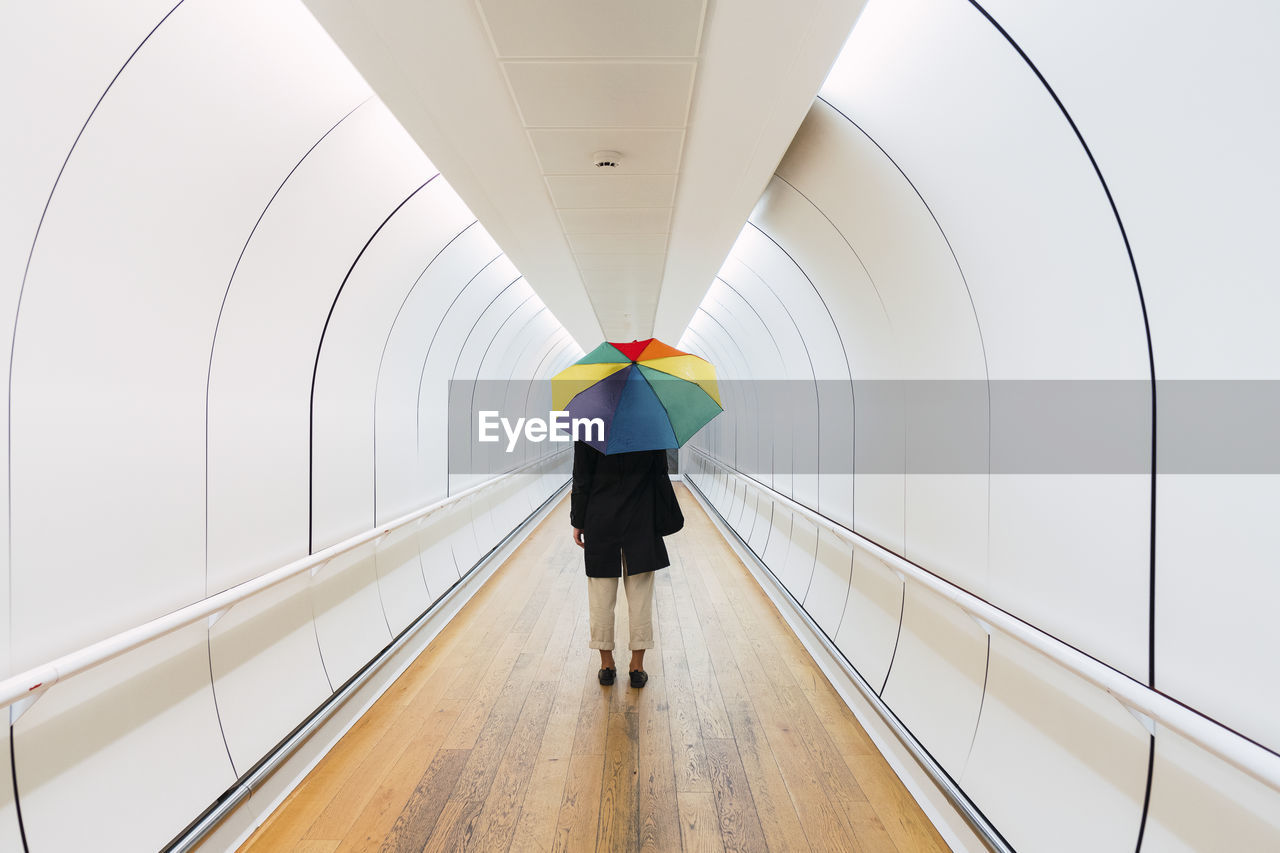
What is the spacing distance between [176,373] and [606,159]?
247 cm

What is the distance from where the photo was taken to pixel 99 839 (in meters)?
2.64

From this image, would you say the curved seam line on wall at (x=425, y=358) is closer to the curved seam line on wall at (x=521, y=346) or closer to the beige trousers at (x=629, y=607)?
the curved seam line on wall at (x=521, y=346)

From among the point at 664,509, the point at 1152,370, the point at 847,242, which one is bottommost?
Answer: the point at 664,509

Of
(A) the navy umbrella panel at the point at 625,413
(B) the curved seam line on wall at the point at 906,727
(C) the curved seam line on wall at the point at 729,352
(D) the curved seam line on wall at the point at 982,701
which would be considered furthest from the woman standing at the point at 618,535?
(C) the curved seam line on wall at the point at 729,352

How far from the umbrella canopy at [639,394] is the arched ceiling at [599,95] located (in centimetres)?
106

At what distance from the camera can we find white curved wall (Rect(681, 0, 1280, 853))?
191 cm

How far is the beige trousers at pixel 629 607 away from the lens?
5191 mm

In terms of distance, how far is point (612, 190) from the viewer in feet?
15.4

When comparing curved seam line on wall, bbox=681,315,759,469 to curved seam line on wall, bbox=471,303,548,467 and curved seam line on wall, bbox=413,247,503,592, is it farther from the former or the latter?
curved seam line on wall, bbox=413,247,503,592

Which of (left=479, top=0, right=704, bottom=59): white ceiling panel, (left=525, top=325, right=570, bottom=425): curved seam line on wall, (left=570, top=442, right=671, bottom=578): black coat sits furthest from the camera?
(left=525, top=325, right=570, bottom=425): curved seam line on wall

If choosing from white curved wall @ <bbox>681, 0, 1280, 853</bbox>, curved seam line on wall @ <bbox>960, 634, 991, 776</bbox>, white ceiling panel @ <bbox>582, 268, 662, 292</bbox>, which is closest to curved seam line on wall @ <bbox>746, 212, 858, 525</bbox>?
white curved wall @ <bbox>681, 0, 1280, 853</bbox>

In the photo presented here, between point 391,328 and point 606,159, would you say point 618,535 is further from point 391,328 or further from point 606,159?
point 391,328

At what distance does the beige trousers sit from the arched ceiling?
261 cm

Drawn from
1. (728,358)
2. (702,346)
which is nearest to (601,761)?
(728,358)
